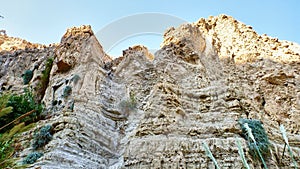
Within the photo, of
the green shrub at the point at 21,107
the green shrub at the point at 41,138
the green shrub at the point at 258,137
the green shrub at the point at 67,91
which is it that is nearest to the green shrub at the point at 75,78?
the green shrub at the point at 67,91

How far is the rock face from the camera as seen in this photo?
7.19 meters

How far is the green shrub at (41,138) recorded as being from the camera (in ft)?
27.4

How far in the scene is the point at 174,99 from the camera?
8.57 m

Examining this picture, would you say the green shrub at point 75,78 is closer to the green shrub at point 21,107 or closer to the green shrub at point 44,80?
the green shrub at point 21,107

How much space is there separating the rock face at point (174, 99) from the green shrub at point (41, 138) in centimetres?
27

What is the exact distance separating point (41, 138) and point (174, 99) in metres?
4.12

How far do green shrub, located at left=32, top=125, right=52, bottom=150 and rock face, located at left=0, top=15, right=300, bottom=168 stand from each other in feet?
0.88

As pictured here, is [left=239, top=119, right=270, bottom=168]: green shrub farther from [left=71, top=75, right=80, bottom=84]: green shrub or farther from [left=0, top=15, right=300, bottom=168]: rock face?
[left=71, top=75, right=80, bottom=84]: green shrub

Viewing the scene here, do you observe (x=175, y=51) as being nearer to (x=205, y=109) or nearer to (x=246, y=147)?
(x=205, y=109)

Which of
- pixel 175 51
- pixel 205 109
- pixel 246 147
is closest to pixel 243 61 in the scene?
pixel 175 51

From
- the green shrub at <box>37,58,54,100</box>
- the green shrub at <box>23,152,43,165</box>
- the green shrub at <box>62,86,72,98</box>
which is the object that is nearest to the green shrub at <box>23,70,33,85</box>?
the green shrub at <box>37,58,54,100</box>

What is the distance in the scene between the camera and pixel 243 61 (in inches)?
483

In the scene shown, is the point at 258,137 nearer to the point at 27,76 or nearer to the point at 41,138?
the point at 41,138

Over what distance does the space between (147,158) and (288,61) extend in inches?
316
